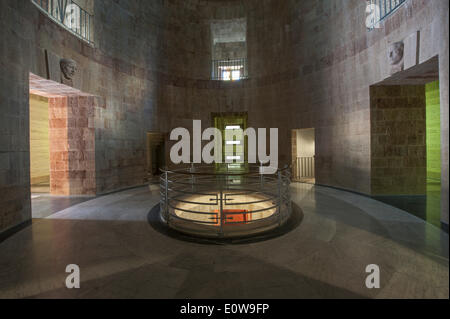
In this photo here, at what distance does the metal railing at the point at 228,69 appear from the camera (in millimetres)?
11805

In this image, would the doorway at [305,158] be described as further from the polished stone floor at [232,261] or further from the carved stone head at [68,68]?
the carved stone head at [68,68]

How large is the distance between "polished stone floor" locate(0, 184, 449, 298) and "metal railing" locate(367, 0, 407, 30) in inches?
187

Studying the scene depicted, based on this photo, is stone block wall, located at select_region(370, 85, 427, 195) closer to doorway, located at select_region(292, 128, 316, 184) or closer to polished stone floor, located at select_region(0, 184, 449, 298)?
polished stone floor, located at select_region(0, 184, 449, 298)

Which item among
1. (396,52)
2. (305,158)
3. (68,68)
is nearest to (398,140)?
(396,52)

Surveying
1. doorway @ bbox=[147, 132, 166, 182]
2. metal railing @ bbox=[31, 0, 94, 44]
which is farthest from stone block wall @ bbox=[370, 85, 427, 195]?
doorway @ bbox=[147, 132, 166, 182]

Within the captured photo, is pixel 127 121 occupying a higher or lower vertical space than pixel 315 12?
lower

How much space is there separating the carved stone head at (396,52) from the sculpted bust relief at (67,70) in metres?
7.54

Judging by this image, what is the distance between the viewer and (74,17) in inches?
269

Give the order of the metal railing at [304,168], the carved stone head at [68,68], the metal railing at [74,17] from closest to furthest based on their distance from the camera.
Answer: the carved stone head at [68,68], the metal railing at [74,17], the metal railing at [304,168]

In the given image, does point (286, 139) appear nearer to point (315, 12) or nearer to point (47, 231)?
point (315, 12)

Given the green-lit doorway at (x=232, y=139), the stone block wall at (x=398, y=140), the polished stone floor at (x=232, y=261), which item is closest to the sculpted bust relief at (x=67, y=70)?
the polished stone floor at (x=232, y=261)

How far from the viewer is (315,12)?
27.7ft

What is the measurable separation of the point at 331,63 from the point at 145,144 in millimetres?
7290

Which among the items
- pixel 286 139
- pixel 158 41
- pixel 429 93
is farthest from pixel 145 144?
pixel 429 93
